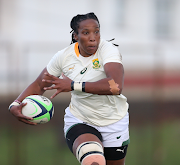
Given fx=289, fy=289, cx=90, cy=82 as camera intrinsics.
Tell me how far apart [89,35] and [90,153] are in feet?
4.61

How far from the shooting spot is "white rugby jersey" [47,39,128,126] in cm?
362

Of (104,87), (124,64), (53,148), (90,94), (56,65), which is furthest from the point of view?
(124,64)

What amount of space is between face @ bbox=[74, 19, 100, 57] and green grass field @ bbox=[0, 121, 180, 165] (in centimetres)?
303

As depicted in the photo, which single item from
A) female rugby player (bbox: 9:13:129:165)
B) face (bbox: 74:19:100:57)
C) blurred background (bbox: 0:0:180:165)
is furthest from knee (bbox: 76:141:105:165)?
blurred background (bbox: 0:0:180:165)

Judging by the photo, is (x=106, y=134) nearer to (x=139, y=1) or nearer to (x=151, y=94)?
(x=151, y=94)

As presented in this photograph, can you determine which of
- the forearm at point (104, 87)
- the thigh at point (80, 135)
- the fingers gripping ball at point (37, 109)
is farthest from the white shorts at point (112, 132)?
the forearm at point (104, 87)

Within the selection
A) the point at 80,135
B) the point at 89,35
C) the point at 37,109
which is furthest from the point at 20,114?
the point at 89,35

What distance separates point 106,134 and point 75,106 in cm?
57

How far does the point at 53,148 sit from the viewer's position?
20.2 ft

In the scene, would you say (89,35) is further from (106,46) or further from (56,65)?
(56,65)

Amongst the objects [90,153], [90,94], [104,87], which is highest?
[104,87]

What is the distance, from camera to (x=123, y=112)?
395cm

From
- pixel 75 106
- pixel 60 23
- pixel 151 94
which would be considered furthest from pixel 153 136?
A: pixel 60 23

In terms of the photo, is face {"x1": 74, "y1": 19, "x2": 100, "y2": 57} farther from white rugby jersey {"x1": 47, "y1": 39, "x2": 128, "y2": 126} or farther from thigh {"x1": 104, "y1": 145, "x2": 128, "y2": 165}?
thigh {"x1": 104, "y1": 145, "x2": 128, "y2": 165}
